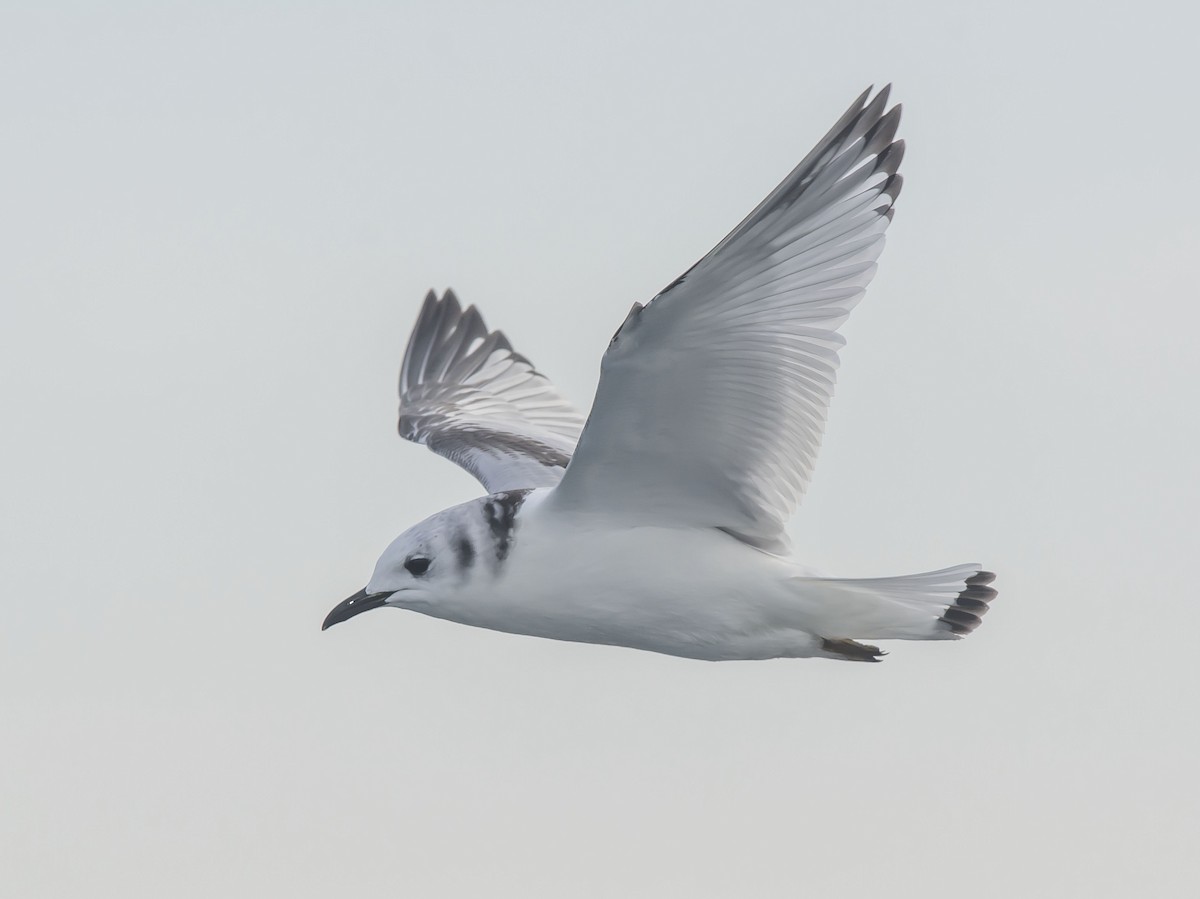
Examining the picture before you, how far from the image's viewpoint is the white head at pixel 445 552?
9391 millimetres

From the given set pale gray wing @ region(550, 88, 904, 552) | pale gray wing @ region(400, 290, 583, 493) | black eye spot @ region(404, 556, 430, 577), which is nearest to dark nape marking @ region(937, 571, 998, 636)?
pale gray wing @ region(550, 88, 904, 552)

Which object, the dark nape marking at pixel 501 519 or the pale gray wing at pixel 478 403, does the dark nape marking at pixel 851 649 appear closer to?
the dark nape marking at pixel 501 519

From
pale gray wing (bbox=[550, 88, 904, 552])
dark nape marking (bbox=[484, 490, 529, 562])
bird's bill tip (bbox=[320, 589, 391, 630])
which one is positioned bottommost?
bird's bill tip (bbox=[320, 589, 391, 630])

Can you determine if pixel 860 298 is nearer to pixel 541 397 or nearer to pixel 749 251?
pixel 749 251

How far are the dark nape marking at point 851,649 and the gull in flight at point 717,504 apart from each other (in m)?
0.01

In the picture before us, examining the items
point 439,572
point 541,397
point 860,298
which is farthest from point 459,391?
point 860,298

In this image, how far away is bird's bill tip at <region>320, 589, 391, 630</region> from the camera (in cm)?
974

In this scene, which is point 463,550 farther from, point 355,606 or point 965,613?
point 965,613

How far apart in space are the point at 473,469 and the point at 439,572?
8.23 ft

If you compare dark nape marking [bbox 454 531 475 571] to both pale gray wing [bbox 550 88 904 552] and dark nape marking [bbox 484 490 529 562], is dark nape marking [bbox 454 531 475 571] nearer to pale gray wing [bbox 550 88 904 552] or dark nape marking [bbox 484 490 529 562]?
dark nape marking [bbox 484 490 529 562]

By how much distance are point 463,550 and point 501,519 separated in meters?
0.26

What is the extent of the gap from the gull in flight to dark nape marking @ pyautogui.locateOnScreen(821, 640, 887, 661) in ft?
0.04

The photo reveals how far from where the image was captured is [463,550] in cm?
945

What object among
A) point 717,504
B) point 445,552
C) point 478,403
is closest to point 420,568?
point 445,552
